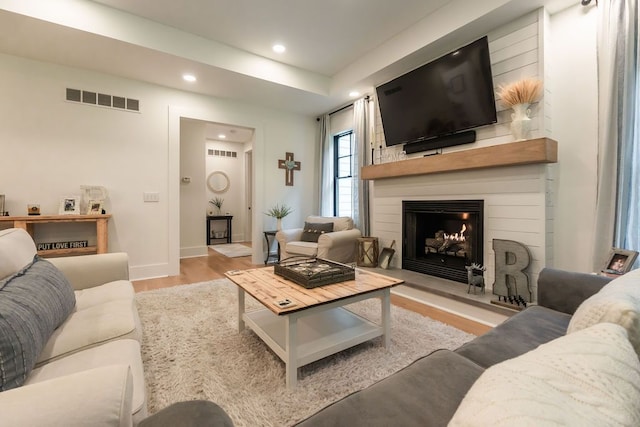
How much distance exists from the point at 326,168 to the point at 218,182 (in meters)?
3.59

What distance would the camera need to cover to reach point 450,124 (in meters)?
3.00

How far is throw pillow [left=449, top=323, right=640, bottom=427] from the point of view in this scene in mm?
372

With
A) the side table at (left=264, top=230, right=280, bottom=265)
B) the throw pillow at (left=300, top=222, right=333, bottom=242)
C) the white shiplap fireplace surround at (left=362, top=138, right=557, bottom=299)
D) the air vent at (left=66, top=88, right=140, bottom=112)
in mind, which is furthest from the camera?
the side table at (left=264, top=230, right=280, bottom=265)

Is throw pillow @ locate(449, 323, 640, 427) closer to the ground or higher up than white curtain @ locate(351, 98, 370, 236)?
closer to the ground

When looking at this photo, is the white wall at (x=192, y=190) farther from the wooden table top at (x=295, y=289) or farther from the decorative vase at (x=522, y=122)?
the decorative vase at (x=522, y=122)

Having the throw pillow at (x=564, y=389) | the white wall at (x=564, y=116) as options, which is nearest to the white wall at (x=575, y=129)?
the white wall at (x=564, y=116)

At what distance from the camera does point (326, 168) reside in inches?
198

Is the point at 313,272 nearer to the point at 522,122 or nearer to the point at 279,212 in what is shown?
the point at 522,122

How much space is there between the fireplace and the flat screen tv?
0.75 meters

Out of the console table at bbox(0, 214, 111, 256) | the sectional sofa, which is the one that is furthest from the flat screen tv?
the console table at bbox(0, 214, 111, 256)

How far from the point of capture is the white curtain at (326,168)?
503cm

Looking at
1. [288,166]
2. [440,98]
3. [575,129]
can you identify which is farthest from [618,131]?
[288,166]

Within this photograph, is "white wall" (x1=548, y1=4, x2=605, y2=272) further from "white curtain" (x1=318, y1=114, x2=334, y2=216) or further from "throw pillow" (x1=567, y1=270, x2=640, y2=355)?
"white curtain" (x1=318, y1=114, x2=334, y2=216)

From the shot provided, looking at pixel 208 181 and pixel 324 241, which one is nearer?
pixel 324 241
